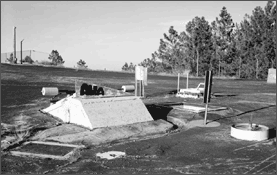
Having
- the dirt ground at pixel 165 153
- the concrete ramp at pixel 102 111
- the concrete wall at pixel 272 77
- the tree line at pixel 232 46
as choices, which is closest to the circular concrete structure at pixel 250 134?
the dirt ground at pixel 165 153

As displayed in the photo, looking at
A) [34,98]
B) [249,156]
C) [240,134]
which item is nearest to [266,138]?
[240,134]

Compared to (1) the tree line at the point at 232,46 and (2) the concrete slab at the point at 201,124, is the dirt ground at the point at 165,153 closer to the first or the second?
(2) the concrete slab at the point at 201,124

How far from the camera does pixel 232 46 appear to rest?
57.7 meters

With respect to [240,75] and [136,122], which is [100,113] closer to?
[136,122]

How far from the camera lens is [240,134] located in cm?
1034

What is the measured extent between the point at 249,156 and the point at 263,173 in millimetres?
1356

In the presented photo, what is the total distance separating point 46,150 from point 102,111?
3019mm

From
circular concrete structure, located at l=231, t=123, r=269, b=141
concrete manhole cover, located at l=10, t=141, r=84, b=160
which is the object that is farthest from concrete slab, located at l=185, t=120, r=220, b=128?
concrete manhole cover, located at l=10, t=141, r=84, b=160

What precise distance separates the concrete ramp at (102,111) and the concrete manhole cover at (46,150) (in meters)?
1.61

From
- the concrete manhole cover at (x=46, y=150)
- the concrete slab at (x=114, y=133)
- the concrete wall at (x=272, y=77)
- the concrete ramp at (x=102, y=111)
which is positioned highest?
the concrete wall at (x=272, y=77)

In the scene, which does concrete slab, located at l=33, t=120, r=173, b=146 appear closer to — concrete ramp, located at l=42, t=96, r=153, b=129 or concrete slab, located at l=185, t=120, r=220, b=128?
concrete ramp, located at l=42, t=96, r=153, b=129

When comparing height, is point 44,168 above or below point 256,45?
below

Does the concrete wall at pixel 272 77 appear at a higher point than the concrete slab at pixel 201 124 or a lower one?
higher

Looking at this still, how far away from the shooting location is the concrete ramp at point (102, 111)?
11.1 meters
